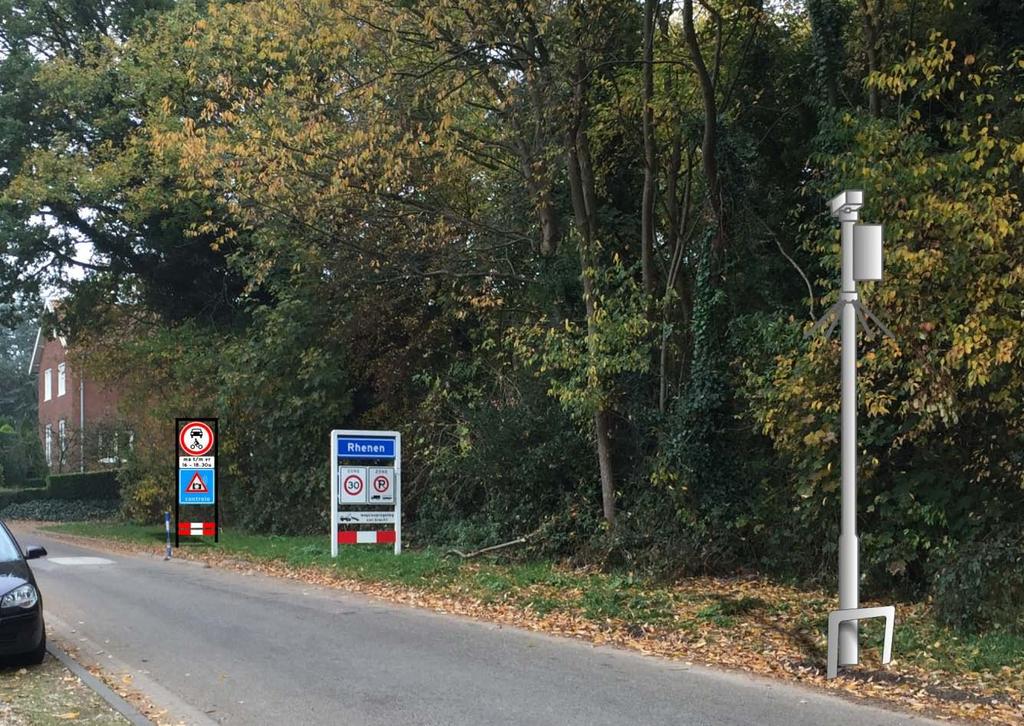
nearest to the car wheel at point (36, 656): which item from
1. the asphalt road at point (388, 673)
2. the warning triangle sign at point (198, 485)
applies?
the asphalt road at point (388, 673)

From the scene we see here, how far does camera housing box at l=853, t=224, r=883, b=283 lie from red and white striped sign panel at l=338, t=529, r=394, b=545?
1278cm

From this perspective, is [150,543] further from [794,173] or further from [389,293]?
[794,173]

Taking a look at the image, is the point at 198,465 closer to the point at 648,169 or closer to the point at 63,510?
the point at 648,169

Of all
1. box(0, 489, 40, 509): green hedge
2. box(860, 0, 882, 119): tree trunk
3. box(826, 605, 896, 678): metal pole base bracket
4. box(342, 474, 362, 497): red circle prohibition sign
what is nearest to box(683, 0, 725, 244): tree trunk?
box(860, 0, 882, 119): tree trunk

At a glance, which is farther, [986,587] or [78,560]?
[78,560]

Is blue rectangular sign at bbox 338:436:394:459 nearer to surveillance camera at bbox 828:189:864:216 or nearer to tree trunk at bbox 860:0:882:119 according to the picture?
tree trunk at bbox 860:0:882:119

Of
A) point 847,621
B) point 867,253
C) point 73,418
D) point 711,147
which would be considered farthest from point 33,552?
point 73,418

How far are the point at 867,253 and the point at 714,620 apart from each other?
4.68 m

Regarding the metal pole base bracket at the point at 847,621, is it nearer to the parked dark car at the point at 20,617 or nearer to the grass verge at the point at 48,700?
the grass verge at the point at 48,700

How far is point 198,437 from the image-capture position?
2512 centimetres

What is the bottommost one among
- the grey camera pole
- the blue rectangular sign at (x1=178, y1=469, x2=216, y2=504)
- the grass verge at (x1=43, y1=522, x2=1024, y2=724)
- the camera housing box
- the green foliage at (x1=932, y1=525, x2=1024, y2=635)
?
the blue rectangular sign at (x1=178, y1=469, x2=216, y2=504)

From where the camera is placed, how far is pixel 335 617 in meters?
11.8

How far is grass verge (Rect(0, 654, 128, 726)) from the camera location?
6.70 metres

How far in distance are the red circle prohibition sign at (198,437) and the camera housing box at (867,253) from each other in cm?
2063
